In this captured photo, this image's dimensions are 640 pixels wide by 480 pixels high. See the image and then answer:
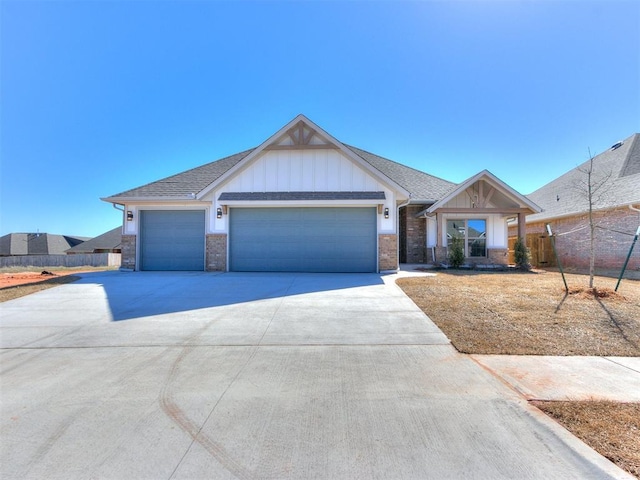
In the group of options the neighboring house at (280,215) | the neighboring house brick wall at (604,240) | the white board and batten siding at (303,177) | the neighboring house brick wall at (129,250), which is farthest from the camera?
the neighboring house brick wall at (604,240)

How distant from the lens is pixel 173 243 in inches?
509

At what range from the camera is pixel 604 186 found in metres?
15.4

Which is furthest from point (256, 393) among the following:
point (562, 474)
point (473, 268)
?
point (473, 268)

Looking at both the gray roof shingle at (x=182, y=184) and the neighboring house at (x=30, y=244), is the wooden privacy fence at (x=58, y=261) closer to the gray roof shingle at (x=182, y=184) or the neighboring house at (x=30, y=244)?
the gray roof shingle at (x=182, y=184)

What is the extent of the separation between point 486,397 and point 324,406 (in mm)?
1611

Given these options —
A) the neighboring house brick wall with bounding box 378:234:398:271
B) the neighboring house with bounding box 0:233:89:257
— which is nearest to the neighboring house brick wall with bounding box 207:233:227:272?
the neighboring house brick wall with bounding box 378:234:398:271

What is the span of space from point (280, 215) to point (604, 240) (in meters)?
14.9

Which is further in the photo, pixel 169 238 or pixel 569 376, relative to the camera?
pixel 169 238

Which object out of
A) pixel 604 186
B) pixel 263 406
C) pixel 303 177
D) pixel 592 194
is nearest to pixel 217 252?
pixel 303 177

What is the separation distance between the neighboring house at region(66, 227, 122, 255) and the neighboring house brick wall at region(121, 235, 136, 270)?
32.8 m

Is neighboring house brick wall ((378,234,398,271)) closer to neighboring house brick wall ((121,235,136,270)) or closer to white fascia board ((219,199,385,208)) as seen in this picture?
white fascia board ((219,199,385,208))

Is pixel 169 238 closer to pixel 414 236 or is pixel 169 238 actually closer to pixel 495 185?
pixel 414 236

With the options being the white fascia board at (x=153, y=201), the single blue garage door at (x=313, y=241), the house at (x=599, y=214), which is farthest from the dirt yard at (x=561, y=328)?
the white fascia board at (x=153, y=201)

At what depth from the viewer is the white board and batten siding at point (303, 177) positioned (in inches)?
→ 477
